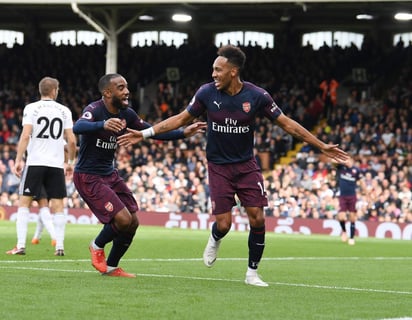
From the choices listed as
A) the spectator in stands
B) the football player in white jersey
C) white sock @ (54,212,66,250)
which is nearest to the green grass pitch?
white sock @ (54,212,66,250)

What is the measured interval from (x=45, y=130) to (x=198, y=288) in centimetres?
521

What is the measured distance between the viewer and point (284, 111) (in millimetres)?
36969

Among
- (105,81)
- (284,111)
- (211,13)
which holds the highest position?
(211,13)

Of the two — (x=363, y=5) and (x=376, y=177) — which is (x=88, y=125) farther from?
(x=363, y=5)

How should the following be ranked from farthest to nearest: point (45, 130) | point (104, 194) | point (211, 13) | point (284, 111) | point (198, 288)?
point (211, 13), point (284, 111), point (45, 130), point (104, 194), point (198, 288)

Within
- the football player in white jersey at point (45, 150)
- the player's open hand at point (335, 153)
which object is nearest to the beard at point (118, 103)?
the player's open hand at point (335, 153)

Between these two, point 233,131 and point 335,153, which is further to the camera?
point 233,131

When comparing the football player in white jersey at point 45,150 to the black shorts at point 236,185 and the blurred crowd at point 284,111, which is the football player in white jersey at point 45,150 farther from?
the blurred crowd at point 284,111

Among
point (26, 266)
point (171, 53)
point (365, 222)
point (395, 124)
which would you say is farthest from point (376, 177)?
point (26, 266)

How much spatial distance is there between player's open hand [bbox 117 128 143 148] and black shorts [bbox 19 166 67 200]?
429 cm

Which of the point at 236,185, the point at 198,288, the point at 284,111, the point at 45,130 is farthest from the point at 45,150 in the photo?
the point at 284,111

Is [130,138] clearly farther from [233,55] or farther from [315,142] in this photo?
[315,142]

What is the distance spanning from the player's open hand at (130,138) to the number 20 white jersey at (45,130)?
4.13 m

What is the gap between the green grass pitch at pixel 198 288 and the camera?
807 cm
